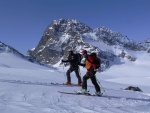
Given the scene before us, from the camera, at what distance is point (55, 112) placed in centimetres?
845

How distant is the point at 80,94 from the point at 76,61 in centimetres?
384

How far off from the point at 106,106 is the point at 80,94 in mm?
2294

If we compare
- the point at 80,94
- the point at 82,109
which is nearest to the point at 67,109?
the point at 82,109

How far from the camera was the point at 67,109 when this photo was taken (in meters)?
9.06

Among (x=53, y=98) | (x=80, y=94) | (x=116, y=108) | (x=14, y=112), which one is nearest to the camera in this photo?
(x=14, y=112)

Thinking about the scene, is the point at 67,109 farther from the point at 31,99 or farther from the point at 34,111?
the point at 31,99

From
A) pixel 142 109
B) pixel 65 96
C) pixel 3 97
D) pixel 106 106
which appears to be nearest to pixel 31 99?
pixel 3 97

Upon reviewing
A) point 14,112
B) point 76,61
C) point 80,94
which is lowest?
point 14,112

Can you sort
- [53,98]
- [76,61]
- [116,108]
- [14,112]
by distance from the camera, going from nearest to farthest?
[14,112]
[116,108]
[53,98]
[76,61]

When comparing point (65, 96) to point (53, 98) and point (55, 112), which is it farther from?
point (55, 112)

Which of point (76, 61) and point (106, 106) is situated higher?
point (76, 61)

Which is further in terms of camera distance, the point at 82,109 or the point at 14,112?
the point at 82,109

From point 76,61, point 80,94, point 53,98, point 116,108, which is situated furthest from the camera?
point 76,61

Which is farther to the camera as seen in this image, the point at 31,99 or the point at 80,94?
the point at 80,94
